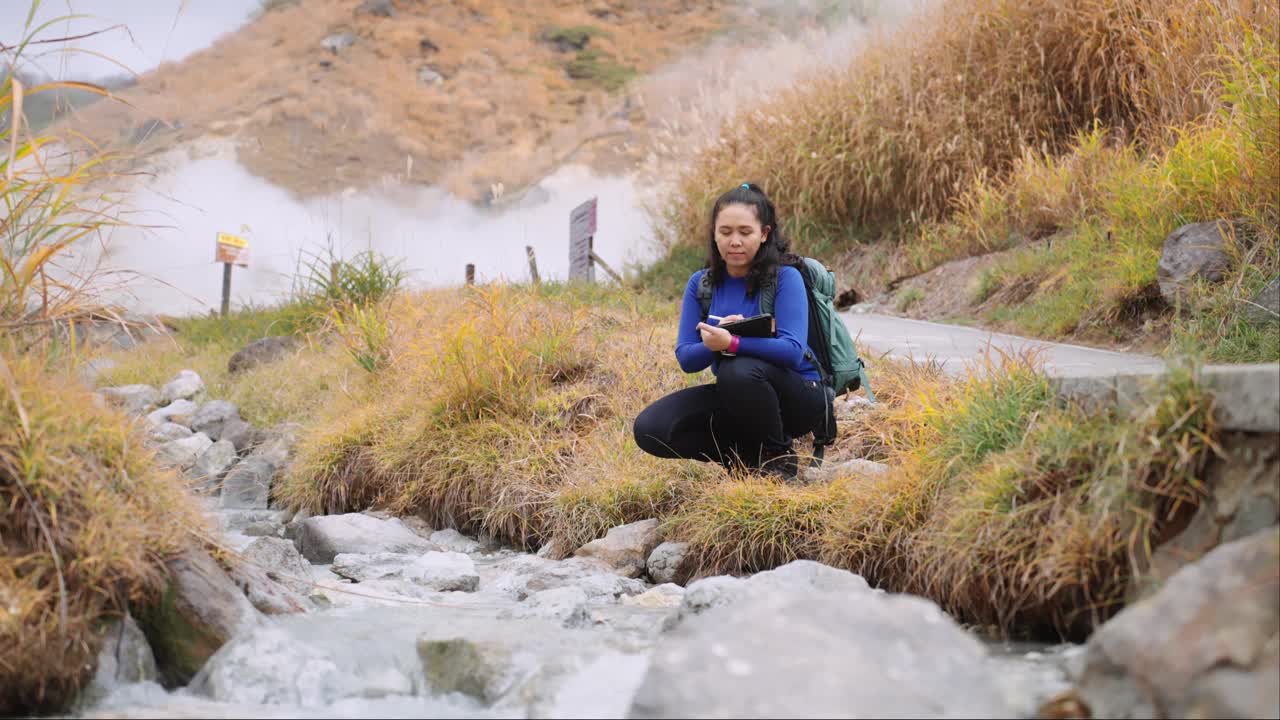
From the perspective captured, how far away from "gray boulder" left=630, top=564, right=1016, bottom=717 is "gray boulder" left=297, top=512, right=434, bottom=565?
7.65ft

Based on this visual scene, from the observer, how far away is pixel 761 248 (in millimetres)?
3551

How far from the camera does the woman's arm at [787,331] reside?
3400mm

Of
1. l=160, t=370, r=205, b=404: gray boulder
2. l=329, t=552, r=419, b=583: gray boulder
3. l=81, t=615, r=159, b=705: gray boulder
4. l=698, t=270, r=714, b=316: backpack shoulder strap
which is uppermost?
l=698, t=270, r=714, b=316: backpack shoulder strap

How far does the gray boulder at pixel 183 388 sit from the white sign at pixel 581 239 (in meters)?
4.47

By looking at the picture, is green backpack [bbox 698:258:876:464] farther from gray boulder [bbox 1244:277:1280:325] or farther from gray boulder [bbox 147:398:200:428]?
gray boulder [bbox 147:398:200:428]

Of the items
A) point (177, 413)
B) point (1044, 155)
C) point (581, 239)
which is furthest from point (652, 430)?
point (581, 239)

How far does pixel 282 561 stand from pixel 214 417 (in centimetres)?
386

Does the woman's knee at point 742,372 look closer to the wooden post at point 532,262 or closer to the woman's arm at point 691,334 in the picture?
the woman's arm at point 691,334

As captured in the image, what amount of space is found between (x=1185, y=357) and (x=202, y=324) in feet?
36.3

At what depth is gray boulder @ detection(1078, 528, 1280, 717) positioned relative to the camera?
171 centimetres

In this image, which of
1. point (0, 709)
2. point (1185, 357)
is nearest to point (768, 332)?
point (1185, 357)

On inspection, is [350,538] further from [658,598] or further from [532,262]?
[532,262]

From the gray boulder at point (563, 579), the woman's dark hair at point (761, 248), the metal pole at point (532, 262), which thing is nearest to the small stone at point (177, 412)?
the metal pole at point (532, 262)

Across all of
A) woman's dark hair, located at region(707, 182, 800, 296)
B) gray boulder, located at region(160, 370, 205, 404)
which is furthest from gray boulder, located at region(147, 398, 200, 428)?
woman's dark hair, located at region(707, 182, 800, 296)
